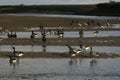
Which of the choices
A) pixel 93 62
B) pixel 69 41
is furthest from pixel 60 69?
pixel 69 41

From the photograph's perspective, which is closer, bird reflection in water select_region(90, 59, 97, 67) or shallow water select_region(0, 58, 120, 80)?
shallow water select_region(0, 58, 120, 80)

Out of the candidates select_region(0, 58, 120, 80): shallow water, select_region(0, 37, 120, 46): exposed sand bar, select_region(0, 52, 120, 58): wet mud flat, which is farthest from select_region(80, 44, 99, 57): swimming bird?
select_region(0, 37, 120, 46): exposed sand bar

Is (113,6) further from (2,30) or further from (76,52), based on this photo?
(76,52)

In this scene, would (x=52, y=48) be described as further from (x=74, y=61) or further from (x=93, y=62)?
(x=93, y=62)

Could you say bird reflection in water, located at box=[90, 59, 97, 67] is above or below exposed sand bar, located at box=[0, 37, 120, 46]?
above

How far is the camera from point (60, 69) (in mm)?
25781

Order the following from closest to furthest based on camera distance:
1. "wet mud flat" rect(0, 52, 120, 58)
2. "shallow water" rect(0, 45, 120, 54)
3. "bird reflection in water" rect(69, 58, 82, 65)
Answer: "bird reflection in water" rect(69, 58, 82, 65), "wet mud flat" rect(0, 52, 120, 58), "shallow water" rect(0, 45, 120, 54)

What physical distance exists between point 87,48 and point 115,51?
76.9 inches

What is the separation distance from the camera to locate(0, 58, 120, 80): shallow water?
77.3 feet

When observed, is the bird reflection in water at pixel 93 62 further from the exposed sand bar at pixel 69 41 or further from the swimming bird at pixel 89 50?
the exposed sand bar at pixel 69 41

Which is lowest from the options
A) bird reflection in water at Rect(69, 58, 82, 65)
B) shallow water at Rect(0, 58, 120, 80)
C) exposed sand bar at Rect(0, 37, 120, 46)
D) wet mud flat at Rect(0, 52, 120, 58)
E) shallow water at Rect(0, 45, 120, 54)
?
exposed sand bar at Rect(0, 37, 120, 46)

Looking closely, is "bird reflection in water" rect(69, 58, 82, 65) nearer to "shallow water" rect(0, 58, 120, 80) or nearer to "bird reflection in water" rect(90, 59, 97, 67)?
"shallow water" rect(0, 58, 120, 80)

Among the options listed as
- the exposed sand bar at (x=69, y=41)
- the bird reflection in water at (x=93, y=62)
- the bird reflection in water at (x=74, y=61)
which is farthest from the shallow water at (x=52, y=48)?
the bird reflection in water at (x=93, y=62)

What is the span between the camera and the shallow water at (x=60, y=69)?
77.3 ft
